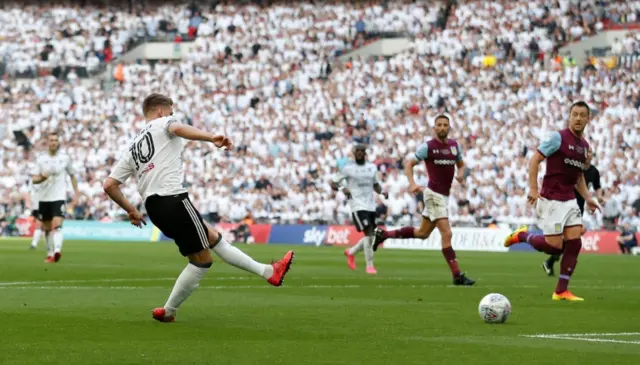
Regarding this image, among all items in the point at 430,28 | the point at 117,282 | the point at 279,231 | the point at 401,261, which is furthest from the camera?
the point at 430,28

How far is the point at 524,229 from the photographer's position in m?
17.4

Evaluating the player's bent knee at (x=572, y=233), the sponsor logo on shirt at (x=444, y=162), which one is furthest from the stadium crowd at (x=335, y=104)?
the player's bent knee at (x=572, y=233)

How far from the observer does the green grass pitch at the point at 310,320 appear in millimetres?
9789

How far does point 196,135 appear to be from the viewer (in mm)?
11594

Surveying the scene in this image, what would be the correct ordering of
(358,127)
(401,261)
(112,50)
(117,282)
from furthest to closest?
(112,50)
(358,127)
(401,261)
(117,282)

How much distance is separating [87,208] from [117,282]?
3096 centimetres

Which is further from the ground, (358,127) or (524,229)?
(524,229)

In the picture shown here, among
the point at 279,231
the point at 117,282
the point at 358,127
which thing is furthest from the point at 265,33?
the point at 117,282

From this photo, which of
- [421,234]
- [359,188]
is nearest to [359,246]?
[359,188]

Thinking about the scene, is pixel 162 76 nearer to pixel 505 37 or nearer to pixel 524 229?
pixel 505 37

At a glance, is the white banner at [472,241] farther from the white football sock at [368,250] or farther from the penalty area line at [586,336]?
the penalty area line at [586,336]

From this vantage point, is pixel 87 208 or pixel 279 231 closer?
pixel 279 231

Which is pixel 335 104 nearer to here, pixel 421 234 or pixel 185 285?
pixel 421 234

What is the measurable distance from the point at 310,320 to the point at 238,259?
952mm
